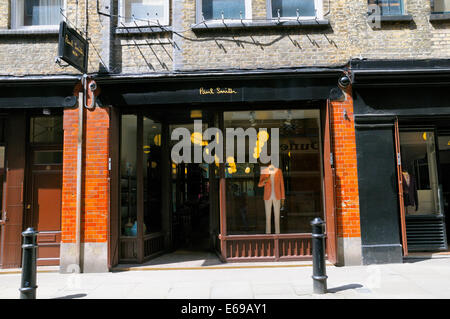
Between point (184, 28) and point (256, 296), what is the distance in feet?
18.1

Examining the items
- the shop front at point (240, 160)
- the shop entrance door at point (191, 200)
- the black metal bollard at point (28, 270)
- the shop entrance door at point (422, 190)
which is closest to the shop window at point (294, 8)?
the shop front at point (240, 160)

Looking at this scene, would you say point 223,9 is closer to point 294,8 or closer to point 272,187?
point 294,8

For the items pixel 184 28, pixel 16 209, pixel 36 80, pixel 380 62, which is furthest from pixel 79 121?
pixel 380 62

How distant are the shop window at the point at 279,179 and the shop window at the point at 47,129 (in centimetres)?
376

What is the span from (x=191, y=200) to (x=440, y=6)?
8.17 m

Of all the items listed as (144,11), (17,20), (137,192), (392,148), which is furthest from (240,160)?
(17,20)

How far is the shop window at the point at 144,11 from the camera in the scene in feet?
24.3

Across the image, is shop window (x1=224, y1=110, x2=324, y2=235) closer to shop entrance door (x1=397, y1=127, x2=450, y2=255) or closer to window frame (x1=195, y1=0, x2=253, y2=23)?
shop entrance door (x1=397, y1=127, x2=450, y2=255)

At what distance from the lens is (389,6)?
732cm

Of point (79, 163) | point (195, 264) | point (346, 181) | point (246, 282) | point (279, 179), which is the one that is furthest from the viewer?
point (279, 179)

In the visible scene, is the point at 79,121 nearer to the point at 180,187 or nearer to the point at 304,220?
the point at 180,187

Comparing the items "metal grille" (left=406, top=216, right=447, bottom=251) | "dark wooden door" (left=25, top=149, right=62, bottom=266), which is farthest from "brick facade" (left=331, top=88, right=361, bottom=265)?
"dark wooden door" (left=25, top=149, right=62, bottom=266)

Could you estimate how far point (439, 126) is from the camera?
8.31 m

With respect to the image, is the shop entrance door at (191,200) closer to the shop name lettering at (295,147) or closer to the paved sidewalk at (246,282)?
the shop name lettering at (295,147)
